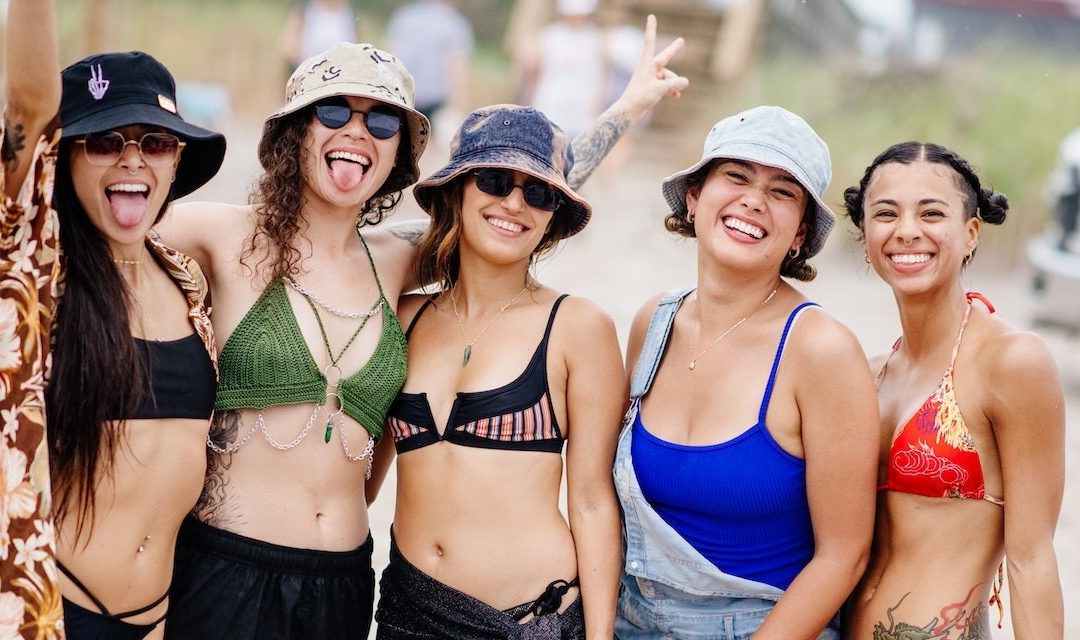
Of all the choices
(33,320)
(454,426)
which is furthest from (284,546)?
(33,320)

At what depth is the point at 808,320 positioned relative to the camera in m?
3.13

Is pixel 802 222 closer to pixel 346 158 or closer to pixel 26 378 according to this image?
pixel 346 158

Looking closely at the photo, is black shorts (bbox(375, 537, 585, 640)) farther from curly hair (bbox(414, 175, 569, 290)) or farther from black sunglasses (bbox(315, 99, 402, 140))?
black sunglasses (bbox(315, 99, 402, 140))

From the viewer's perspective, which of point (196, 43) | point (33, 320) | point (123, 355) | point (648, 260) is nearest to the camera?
point (33, 320)

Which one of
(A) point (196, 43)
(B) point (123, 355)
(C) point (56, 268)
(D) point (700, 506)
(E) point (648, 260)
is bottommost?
(D) point (700, 506)

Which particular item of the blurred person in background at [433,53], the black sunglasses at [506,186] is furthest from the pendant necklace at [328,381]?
the blurred person in background at [433,53]

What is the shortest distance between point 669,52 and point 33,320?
2709 millimetres

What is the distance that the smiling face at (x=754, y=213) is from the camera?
3223mm

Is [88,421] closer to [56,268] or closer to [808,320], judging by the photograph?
[56,268]

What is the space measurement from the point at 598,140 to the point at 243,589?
206 centimetres

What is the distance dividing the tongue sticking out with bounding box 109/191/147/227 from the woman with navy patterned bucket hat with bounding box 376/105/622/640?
A: 0.90 m

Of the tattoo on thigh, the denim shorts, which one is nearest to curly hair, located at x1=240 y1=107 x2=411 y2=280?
the denim shorts

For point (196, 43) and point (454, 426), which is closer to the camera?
point (454, 426)

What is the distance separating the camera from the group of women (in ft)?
9.52
